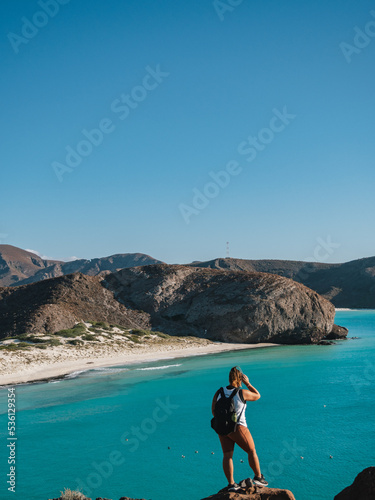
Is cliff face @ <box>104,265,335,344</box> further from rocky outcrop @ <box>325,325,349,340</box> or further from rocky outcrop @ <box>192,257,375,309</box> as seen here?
rocky outcrop @ <box>192,257,375,309</box>

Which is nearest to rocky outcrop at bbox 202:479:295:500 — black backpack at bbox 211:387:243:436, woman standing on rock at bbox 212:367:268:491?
woman standing on rock at bbox 212:367:268:491

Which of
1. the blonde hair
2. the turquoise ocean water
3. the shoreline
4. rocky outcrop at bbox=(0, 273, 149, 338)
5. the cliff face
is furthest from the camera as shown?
the cliff face

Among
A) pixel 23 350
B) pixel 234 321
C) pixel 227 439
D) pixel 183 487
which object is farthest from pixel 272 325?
pixel 227 439

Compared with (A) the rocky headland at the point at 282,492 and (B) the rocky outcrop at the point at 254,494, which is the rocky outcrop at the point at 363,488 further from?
(B) the rocky outcrop at the point at 254,494

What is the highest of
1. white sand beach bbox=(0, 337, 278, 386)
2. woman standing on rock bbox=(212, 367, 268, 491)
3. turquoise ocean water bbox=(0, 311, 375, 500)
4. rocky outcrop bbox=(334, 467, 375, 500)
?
woman standing on rock bbox=(212, 367, 268, 491)

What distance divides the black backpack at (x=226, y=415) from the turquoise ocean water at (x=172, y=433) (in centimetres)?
765

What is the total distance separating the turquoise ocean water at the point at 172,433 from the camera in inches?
563

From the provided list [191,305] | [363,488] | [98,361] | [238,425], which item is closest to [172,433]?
[238,425]

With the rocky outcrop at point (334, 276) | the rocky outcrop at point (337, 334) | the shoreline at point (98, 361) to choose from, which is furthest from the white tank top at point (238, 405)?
the rocky outcrop at point (334, 276)

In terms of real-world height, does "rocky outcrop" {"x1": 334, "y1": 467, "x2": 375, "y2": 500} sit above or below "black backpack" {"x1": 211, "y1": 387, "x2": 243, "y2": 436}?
below

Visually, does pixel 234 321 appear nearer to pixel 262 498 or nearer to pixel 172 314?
pixel 172 314

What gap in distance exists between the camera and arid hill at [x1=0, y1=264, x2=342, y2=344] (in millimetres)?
56406

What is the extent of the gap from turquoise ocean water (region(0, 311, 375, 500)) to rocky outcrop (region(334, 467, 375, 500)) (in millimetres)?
6860

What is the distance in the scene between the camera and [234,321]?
5688 cm
